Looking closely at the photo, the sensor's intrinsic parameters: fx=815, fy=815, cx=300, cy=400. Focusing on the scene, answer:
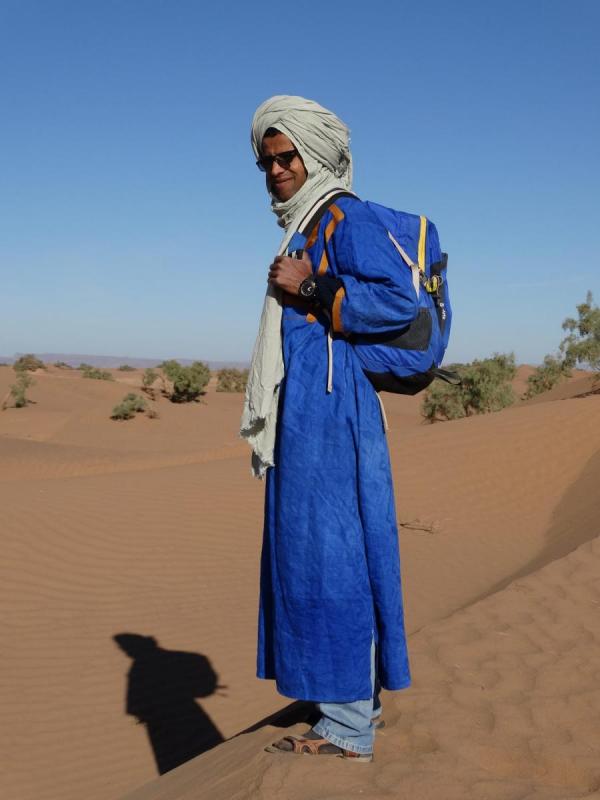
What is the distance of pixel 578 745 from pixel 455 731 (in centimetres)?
48

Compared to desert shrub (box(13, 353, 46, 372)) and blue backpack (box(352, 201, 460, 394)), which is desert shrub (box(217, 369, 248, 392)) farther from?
blue backpack (box(352, 201, 460, 394))

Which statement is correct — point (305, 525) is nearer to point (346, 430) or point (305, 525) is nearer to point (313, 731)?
point (346, 430)

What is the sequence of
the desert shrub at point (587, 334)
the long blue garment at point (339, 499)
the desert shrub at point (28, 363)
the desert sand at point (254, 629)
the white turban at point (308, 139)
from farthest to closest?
the desert shrub at point (28, 363)
the desert shrub at point (587, 334)
the desert sand at point (254, 629)
the white turban at point (308, 139)
the long blue garment at point (339, 499)

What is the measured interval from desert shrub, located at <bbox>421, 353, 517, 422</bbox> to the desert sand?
954cm

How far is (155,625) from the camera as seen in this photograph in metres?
7.05

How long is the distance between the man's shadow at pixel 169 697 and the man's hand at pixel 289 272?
338 centimetres

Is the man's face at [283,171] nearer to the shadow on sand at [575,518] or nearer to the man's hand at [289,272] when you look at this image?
the man's hand at [289,272]

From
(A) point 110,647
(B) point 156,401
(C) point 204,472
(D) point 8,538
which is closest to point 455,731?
(A) point 110,647

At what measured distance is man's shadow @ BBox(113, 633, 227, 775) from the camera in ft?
16.5

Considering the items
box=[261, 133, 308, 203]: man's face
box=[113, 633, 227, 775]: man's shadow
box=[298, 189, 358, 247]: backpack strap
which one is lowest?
box=[113, 633, 227, 775]: man's shadow

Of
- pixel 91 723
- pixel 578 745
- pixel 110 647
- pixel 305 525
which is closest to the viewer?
pixel 305 525

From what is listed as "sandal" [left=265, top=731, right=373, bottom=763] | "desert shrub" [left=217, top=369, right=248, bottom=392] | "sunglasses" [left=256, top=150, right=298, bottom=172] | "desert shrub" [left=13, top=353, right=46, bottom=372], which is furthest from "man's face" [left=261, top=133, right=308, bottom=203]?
"desert shrub" [left=13, top=353, right=46, bottom=372]

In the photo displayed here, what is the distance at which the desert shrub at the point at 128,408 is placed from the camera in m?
25.2

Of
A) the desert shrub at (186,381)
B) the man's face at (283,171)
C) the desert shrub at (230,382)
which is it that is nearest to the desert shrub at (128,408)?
the desert shrub at (186,381)
